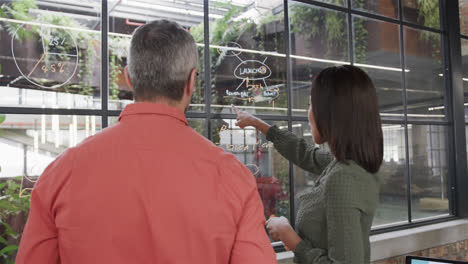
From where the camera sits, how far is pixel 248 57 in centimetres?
230

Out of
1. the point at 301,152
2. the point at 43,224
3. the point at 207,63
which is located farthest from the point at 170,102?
the point at 207,63

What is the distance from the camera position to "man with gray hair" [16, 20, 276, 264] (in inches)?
30.8

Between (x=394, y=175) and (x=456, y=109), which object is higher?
(x=456, y=109)

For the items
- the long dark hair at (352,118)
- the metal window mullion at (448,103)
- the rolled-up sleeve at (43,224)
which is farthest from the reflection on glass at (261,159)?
the metal window mullion at (448,103)

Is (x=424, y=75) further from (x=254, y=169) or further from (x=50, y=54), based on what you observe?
(x=50, y=54)

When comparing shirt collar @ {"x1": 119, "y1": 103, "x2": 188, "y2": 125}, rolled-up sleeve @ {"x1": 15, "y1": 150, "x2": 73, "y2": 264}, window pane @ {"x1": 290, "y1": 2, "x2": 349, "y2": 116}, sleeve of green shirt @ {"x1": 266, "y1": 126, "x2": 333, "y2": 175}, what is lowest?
rolled-up sleeve @ {"x1": 15, "y1": 150, "x2": 73, "y2": 264}

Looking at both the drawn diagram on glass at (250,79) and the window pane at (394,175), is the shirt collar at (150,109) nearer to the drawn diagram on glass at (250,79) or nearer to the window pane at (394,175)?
the drawn diagram on glass at (250,79)

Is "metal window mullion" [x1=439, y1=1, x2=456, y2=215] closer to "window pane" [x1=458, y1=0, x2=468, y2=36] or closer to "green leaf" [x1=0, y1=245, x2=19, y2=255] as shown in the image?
"window pane" [x1=458, y1=0, x2=468, y2=36]

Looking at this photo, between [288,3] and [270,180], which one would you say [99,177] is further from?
[288,3]

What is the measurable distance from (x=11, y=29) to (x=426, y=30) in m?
3.26

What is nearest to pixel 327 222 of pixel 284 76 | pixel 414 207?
pixel 284 76

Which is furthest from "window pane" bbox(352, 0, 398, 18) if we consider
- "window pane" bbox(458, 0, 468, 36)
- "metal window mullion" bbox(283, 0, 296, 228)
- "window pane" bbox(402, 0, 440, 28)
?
"window pane" bbox(458, 0, 468, 36)

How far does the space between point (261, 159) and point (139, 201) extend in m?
1.57

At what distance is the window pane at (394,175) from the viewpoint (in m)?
2.98
